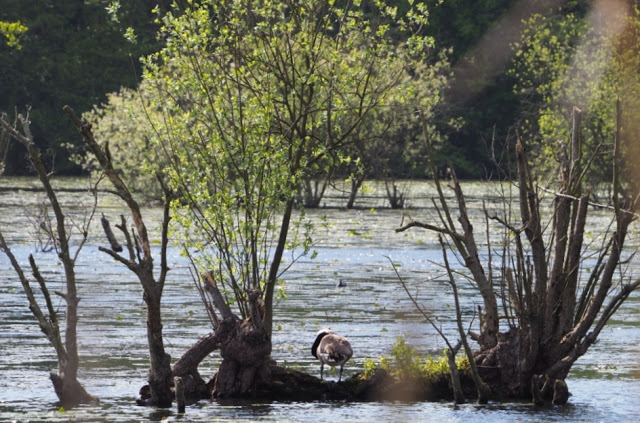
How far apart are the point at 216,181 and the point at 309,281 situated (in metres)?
13.7

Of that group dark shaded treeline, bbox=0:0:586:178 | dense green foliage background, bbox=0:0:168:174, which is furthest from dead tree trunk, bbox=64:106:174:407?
dark shaded treeline, bbox=0:0:586:178

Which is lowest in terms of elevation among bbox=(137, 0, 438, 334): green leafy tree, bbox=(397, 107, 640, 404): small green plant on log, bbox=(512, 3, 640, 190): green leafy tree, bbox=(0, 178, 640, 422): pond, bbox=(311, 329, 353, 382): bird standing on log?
bbox=(0, 178, 640, 422): pond

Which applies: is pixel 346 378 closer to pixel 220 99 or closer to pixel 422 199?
pixel 220 99

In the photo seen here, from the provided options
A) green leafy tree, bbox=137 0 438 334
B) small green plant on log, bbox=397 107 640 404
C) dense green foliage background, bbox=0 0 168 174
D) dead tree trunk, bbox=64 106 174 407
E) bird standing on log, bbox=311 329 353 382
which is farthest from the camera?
dense green foliage background, bbox=0 0 168 174

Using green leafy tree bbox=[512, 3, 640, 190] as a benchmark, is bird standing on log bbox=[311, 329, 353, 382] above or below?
below

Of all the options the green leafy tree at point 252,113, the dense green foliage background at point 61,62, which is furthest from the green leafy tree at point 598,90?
the green leafy tree at point 252,113

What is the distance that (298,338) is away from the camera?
71.2ft

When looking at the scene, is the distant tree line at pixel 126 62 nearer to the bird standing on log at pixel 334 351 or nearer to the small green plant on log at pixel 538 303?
the bird standing on log at pixel 334 351

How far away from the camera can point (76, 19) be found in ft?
324

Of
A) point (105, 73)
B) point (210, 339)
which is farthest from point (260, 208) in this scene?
point (105, 73)

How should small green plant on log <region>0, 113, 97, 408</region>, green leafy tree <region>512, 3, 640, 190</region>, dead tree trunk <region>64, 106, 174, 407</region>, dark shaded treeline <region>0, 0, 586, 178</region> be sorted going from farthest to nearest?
dark shaded treeline <region>0, 0, 586, 178</region>
green leafy tree <region>512, 3, 640, 190</region>
small green plant on log <region>0, 113, 97, 408</region>
dead tree trunk <region>64, 106, 174, 407</region>

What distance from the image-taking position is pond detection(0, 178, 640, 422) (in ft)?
50.9

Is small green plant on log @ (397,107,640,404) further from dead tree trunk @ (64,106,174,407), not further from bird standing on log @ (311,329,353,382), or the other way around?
dead tree trunk @ (64,106,174,407)

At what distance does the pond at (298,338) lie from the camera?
15500 millimetres
